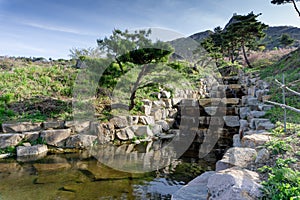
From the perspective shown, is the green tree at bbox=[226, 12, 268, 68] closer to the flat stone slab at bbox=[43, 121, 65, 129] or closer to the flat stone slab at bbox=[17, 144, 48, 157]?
the flat stone slab at bbox=[43, 121, 65, 129]

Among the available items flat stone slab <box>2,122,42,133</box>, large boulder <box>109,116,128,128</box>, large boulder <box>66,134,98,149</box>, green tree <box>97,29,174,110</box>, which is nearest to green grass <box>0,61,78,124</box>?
flat stone slab <box>2,122,42,133</box>

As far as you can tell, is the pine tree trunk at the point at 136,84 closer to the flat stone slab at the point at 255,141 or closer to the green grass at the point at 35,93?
the green grass at the point at 35,93

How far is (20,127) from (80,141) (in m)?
1.26

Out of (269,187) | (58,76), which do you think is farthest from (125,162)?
(58,76)

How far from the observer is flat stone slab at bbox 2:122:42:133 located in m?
4.40

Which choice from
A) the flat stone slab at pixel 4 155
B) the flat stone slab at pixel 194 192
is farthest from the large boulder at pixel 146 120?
the flat stone slab at pixel 194 192

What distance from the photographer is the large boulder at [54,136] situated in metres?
4.51

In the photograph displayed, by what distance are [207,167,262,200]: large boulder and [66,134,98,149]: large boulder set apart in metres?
3.62

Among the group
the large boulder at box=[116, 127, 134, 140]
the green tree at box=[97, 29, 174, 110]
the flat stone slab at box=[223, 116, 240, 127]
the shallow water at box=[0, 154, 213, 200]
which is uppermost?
the green tree at box=[97, 29, 174, 110]

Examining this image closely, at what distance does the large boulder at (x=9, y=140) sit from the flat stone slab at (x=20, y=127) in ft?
0.49

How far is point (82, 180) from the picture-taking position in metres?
3.08

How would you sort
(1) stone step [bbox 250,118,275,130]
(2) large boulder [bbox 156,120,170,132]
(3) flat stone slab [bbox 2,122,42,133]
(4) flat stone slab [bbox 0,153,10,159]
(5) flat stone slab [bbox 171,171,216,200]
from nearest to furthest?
(5) flat stone slab [bbox 171,171,216,200] → (1) stone step [bbox 250,118,275,130] → (4) flat stone slab [bbox 0,153,10,159] → (3) flat stone slab [bbox 2,122,42,133] → (2) large boulder [bbox 156,120,170,132]

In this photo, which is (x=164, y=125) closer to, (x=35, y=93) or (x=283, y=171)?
(x=35, y=93)

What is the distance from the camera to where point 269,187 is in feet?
4.99
